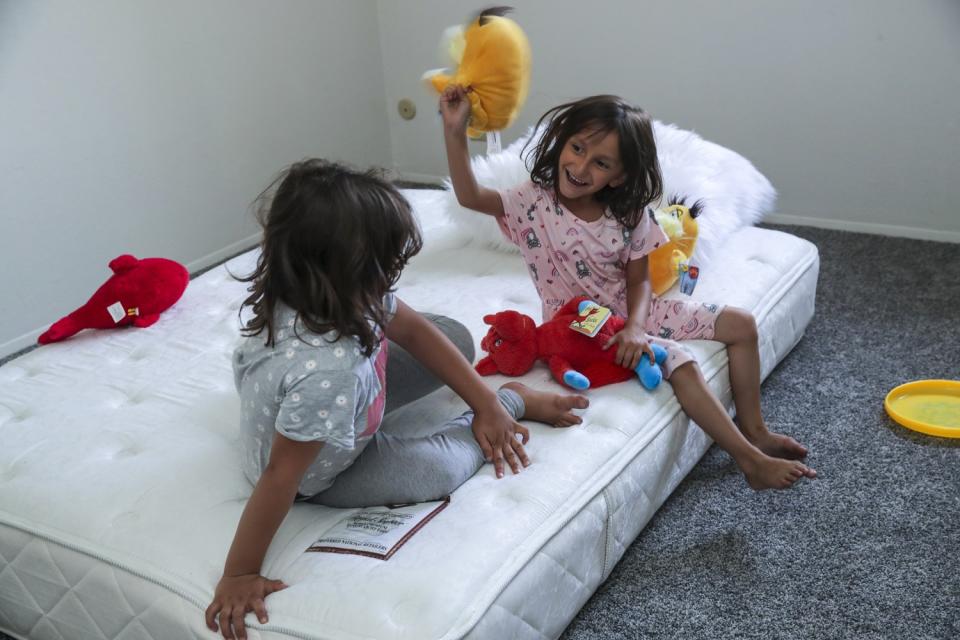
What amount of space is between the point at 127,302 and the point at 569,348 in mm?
863

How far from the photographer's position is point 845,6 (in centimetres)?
239

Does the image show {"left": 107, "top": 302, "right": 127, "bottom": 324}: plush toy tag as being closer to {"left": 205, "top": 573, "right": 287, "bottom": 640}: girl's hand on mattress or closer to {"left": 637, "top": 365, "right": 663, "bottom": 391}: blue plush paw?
{"left": 205, "top": 573, "right": 287, "bottom": 640}: girl's hand on mattress

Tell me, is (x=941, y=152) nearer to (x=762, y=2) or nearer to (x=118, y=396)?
(x=762, y=2)

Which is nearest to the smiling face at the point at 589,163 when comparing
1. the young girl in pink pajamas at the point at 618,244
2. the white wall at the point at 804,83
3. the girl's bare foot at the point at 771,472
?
the young girl in pink pajamas at the point at 618,244

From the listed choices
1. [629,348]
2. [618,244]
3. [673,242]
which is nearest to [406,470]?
[629,348]

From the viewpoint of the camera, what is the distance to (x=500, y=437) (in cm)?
132

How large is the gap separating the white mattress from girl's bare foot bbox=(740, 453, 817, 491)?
10 centimetres

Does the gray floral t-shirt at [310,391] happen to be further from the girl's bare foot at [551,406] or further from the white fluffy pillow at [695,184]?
the white fluffy pillow at [695,184]

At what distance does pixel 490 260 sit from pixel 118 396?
80 cm

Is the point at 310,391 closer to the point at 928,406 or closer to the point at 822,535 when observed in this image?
the point at 822,535

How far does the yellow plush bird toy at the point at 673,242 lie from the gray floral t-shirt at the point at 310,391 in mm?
707

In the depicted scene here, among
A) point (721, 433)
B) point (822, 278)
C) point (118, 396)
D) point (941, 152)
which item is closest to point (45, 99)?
point (118, 396)

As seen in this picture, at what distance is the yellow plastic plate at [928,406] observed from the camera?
164 centimetres

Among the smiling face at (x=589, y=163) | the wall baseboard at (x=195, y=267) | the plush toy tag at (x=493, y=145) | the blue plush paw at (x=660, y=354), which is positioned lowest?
the wall baseboard at (x=195, y=267)
